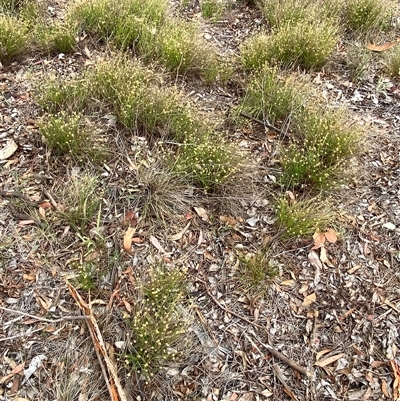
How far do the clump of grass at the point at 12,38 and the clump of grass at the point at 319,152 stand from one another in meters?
2.59

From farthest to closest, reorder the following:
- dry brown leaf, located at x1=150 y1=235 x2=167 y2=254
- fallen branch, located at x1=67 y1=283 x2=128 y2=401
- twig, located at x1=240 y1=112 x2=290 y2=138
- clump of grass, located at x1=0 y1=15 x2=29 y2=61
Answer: clump of grass, located at x1=0 y1=15 x2=29 y2=61 < twig, located at x1=240 y1=112 x2=290 y2=138 < dry brown leaf, located at x1=150 y1=235 x2=167 y2=254 < fallen branch, located at x1=67 y1=283 x2=128 y2=401

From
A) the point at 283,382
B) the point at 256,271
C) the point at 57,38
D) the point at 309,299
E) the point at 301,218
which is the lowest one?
the point at 283,382

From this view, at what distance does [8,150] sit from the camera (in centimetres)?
373

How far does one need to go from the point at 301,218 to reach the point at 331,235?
300 mm

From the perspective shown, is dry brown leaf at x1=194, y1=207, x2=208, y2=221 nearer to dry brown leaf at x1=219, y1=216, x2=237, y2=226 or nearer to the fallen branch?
dry brown leaf at x1=219, y1=216, x2=237, y2=226

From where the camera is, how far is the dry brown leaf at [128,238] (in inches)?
129

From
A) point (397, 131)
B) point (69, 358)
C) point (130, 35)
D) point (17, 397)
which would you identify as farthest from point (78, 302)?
point (397, 131)

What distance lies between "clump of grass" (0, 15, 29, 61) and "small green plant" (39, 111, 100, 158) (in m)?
1.05

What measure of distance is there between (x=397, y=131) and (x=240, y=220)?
188 cm

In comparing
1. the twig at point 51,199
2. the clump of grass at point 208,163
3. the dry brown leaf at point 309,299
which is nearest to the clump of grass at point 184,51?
the clump of grass at point 208,163

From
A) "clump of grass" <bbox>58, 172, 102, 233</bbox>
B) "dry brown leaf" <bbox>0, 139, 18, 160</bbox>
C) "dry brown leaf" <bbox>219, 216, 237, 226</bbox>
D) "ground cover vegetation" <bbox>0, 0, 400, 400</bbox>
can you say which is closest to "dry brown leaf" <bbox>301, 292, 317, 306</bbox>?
"ground cover vegetation" <bbox>0, 0, 400, 400</bbox>

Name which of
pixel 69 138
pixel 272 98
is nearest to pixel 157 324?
pixel 69 138

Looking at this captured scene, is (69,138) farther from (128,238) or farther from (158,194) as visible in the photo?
(128,238)

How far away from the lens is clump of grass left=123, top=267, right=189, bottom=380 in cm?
277
